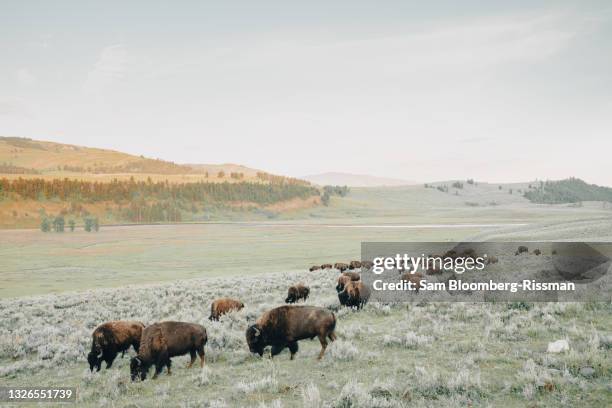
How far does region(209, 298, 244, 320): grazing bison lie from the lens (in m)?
13.5

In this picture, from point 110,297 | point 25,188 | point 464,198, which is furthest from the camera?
point 464,198

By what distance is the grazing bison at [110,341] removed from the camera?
9336 mm

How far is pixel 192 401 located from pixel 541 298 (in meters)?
10.5

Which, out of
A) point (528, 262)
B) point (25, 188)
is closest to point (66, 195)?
point (25, 188)

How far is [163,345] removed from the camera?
8383 mm

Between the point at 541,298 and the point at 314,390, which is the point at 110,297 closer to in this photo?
the point at 314,390

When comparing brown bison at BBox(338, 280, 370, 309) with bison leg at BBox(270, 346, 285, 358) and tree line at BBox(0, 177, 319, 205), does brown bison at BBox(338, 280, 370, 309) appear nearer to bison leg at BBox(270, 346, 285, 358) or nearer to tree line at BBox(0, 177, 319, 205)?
bison leg at BBox(270, 346, 285, 358)

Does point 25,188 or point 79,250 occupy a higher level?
point 25,188

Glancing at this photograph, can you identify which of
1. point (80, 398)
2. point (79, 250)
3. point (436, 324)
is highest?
point (436, 324)

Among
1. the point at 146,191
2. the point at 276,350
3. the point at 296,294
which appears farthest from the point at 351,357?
the point at 146,191

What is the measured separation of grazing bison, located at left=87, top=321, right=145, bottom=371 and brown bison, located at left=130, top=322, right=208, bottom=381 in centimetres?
127

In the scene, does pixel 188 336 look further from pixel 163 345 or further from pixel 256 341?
pixel 256 341

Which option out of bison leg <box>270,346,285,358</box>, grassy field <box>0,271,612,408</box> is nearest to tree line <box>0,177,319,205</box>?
grassy field <box>0,271,612,408</box>

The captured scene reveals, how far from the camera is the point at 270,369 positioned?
27.2ft
